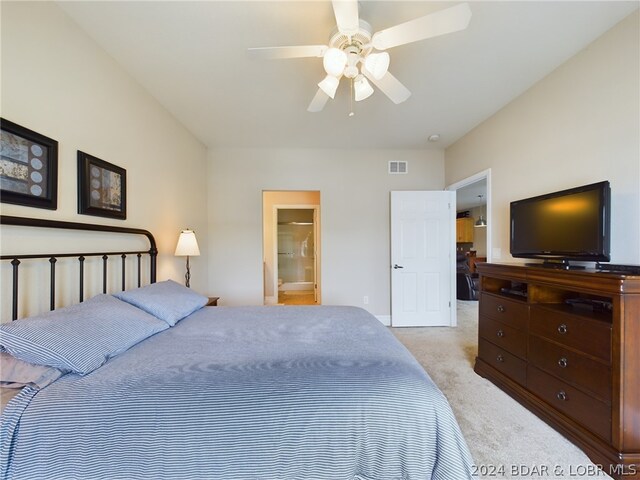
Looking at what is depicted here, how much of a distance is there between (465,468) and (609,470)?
1174 mm

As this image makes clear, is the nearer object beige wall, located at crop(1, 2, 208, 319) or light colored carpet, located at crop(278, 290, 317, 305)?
beige wall, located at crop(1, 2, 208, 319)

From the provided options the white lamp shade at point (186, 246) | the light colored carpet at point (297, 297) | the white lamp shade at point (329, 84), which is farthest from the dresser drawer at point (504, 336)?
the light colored carpet at point (297, 297)

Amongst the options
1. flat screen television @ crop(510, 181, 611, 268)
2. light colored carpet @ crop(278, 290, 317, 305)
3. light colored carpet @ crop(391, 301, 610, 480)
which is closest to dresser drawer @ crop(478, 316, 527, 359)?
light colored carpet @ crop(391, 301, 610, 480)

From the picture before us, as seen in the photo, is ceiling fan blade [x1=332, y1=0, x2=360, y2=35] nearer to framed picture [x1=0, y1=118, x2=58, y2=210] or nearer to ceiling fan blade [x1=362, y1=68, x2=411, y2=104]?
ceiling fan blade [x1=362, y1=68, x2=411, y2=104]

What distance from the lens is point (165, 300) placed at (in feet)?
5.81

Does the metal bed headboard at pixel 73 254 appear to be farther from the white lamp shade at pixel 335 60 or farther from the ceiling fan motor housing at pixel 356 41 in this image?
the ceiling fan motor housing at pixel 356 41

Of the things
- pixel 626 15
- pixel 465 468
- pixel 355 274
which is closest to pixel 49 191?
pixel 465 468

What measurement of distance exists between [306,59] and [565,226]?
231 centimetres

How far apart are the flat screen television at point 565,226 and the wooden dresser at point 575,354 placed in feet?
0.84

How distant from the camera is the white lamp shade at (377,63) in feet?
4.79

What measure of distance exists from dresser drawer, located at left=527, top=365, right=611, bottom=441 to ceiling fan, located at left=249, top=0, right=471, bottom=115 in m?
2.17

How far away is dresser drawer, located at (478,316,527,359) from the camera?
1.98 metres

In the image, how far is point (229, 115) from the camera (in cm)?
288

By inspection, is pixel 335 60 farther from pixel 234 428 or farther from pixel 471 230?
pixel 471 230
